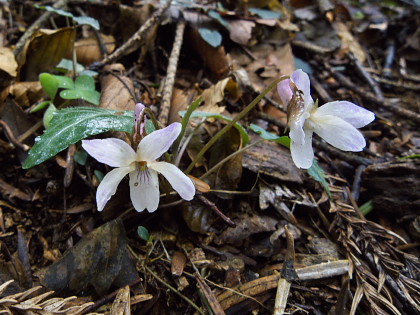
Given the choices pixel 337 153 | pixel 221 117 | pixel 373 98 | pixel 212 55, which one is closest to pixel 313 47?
pixel 373 98

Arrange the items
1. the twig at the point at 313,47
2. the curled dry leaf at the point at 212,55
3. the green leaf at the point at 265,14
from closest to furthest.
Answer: the curled dry leaf at the point at 212,55 → the green leaf at the point at 265,14 → the twig at the point at 313,47

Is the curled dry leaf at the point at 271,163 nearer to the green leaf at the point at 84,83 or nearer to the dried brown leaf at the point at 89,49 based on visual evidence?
the green leaf at the point at 84,83

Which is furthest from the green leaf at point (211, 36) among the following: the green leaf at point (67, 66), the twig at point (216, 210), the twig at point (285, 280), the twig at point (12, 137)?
the twig at point (285, 280)

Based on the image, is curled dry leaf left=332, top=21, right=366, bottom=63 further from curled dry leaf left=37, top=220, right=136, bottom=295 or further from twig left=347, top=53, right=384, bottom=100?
curled dry leaf left=37, top=220, right=136, bottom=295

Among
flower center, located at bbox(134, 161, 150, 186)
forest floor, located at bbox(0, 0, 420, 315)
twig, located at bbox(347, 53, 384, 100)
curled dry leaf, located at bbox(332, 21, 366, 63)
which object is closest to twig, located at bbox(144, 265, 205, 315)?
forest floor, located at bbox(0, 0, 420, 315)

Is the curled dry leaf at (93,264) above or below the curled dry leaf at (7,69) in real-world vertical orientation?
below

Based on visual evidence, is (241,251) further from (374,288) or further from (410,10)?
(410,10)

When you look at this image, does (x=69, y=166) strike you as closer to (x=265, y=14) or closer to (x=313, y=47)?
(x=265, y=14)
